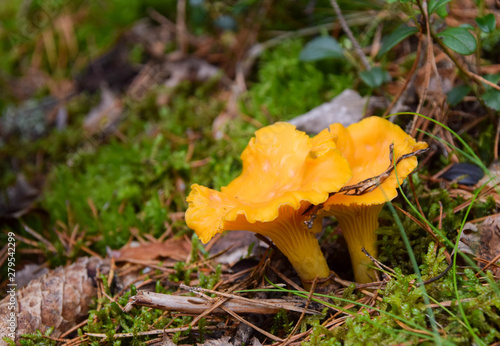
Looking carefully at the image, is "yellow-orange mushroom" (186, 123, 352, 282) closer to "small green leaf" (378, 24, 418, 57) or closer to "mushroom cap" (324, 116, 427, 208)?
"mushroom cap" (324, 116, 427, 208)

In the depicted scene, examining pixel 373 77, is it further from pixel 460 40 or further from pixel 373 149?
pixel 373 149

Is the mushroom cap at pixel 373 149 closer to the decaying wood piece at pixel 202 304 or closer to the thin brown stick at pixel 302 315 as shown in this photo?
the thin brown stick at pixel 302 315

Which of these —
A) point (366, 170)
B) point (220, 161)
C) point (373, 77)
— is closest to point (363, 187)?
point (366, 170)

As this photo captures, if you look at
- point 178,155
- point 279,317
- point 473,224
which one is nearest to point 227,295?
point 279,317

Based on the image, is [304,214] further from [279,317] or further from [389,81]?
[389,81]

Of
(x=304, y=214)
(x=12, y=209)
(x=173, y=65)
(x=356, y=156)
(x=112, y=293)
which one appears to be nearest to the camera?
(x=304, y=214)

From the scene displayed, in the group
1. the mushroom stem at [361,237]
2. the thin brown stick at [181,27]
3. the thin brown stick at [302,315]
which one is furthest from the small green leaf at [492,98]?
the thin brown stick at [181,27]
